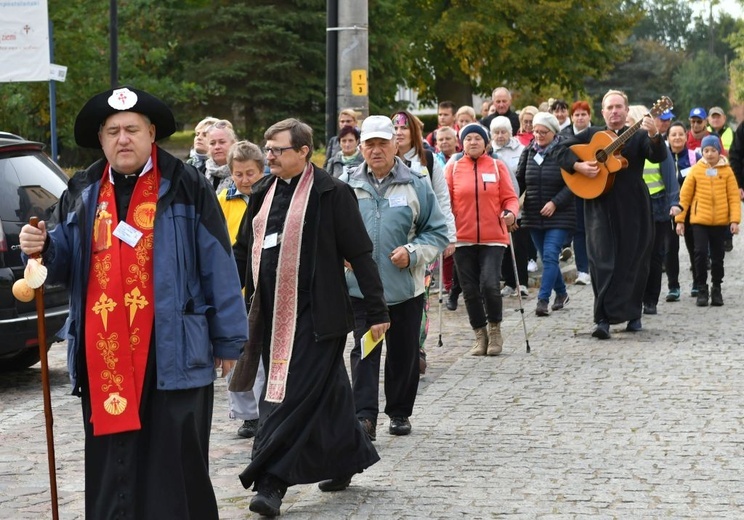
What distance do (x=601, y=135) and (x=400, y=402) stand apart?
4911 mm

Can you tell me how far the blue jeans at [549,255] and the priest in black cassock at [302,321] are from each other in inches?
282

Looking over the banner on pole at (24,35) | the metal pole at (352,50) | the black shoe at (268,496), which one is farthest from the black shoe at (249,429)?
the banner on pole at (24,35)

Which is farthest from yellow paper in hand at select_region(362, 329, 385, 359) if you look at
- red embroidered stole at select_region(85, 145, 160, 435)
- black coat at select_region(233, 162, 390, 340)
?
red embroidered stole at select_region(85, 145, 160, 435)

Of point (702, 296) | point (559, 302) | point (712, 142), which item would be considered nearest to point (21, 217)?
point (559, 302)

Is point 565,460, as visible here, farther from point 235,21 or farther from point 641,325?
point 235,21

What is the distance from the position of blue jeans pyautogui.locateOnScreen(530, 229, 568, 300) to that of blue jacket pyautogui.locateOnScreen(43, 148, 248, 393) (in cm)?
882

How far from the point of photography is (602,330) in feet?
40.9

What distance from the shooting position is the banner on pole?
16.8 meters

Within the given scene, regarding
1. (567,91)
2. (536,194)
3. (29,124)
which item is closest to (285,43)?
(29,124)

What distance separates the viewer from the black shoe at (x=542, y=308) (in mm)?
13914

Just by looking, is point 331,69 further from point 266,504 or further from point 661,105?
point 266,504

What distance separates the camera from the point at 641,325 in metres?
13.0

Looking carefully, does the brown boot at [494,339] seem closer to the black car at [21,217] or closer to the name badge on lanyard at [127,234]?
the black car at [21,217]

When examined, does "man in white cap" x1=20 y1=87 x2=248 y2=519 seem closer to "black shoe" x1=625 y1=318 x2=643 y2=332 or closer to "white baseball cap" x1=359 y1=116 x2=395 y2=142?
"white baseball cap" x1=359 y1=116 x2=395 y2=142
